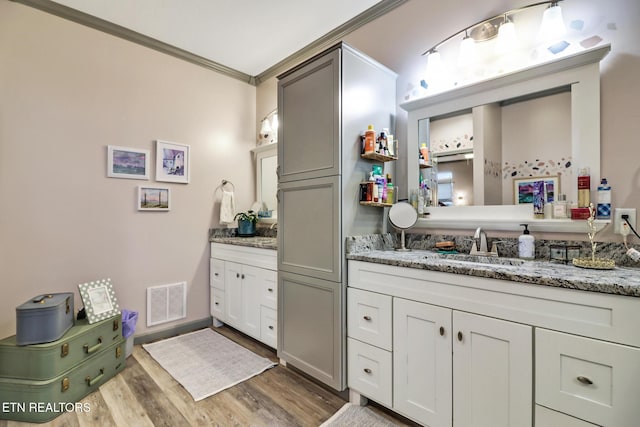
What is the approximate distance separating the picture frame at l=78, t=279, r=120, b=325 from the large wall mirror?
2.40 metres

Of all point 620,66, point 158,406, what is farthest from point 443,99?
point 158,406

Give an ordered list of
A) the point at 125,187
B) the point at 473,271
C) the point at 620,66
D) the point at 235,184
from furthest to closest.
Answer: the point at 235,184, the point at 125,187, the point at 620,66, the point at 473,271

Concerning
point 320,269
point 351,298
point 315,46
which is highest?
point 315,46

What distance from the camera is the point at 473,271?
1317 mm

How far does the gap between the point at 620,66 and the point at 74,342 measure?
11.3ft

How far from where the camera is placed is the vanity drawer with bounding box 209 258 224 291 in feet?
9.82

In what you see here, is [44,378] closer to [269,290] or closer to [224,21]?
[269,290]

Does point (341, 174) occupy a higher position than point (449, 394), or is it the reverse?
point (341, 174)

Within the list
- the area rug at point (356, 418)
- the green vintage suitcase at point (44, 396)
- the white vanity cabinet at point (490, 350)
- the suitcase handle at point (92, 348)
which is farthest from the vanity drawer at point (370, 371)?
the suitcase handle at point (92, 348)

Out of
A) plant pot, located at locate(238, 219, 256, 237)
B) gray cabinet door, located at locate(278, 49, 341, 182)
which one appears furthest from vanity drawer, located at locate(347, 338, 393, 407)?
plant pot, located at locate(238, 219, 256, 237)

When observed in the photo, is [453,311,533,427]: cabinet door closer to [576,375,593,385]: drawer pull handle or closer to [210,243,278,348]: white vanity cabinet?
[576,375,593,385]: drawer pull handle

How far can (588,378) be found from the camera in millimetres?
1056

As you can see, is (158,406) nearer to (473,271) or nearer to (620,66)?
(473,271)

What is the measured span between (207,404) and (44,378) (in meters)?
0.95
